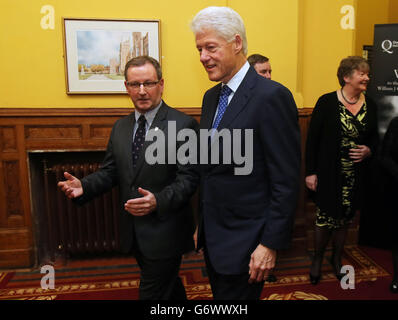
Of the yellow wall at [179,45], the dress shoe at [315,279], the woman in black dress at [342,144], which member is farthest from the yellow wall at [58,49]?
the dress shoe at [315,279]

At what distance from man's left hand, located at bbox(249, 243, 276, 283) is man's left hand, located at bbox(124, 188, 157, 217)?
57 cm

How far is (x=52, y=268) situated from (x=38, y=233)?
0.38 meters

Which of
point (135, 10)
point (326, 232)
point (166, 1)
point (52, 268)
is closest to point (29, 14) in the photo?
point (135, 10)

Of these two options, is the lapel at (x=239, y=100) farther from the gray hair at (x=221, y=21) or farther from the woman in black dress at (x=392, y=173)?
the woman in black dress at (x=392, y=173)

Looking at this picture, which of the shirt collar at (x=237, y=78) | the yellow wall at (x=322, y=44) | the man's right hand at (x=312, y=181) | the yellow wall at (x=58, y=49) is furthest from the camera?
the yellow wall at (x=322, y=44)

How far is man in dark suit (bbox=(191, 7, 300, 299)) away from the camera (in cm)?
136

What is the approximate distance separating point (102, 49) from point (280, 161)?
245 centimetres

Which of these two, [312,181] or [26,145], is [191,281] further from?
[26,145]

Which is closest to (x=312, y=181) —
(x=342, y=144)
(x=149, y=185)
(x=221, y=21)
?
(x=342, y=144)

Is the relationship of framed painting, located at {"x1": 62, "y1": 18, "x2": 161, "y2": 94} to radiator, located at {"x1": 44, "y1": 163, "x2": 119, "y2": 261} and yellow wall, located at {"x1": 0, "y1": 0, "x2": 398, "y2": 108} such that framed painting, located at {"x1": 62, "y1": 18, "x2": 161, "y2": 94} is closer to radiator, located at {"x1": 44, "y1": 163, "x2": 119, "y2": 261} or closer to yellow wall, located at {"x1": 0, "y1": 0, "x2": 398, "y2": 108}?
yellow wall, located at {"x1": 0, "y1": 0, "x2": 398, "y2": 108}

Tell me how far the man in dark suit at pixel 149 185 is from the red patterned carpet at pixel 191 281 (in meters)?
0.99

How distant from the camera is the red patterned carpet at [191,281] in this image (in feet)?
9.30

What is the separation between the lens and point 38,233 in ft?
11.3

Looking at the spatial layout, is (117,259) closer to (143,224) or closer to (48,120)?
(48,120)
